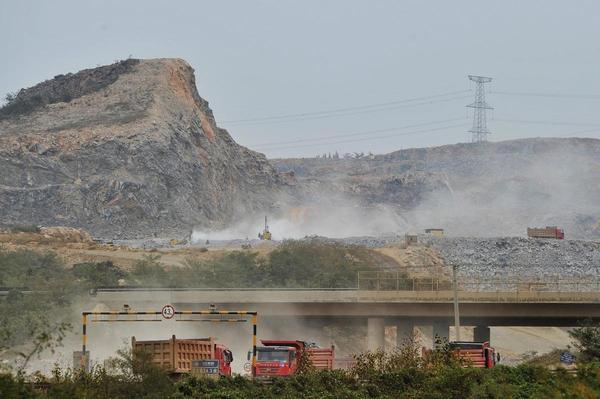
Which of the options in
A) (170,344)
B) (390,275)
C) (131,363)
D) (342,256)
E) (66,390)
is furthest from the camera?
(342,256)

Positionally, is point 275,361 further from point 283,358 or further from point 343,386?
point 343,386

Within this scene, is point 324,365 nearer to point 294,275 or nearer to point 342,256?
point 294,275

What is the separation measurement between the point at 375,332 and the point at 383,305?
1904 millimetres

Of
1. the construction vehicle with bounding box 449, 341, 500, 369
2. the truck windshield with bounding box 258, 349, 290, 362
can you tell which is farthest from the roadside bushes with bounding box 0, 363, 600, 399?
the truck windshield with bounding box 258, 349, 290, 362

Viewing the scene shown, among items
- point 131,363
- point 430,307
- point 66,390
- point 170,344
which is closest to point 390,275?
point 430,307

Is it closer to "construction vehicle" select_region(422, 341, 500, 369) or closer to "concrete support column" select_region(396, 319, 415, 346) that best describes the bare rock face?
"concrete support column" select_region(396, 319, 415, 346)

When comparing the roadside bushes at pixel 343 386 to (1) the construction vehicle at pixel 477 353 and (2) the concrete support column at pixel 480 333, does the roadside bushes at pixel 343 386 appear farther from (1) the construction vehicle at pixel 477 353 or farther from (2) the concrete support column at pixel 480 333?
(2) the concrete support column at pixel 480 333

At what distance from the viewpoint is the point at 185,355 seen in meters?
52.8

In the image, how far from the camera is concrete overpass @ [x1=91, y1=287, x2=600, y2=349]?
8125 centimetres

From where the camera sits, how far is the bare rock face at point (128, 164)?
6240 inches

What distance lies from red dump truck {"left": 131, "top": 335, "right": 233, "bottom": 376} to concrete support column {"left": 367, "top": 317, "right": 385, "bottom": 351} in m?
29.3

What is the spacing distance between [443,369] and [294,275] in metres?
68.5

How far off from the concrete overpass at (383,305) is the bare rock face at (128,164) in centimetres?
7473

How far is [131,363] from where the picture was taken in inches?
1750
